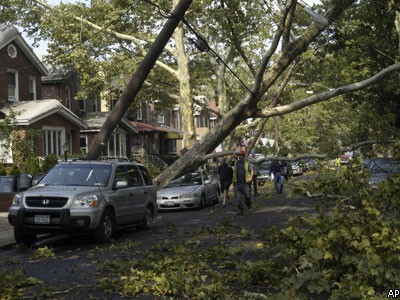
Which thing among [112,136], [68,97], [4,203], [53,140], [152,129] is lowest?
[4,203]

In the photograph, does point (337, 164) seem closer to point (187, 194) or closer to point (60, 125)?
point (187, 194)

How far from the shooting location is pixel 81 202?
36.7 feet

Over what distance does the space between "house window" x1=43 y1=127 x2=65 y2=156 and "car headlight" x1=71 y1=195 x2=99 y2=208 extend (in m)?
19.8

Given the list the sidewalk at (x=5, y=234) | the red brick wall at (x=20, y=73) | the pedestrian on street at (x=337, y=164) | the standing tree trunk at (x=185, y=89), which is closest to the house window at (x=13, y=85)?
the red brick wall at (x=20, y=73)

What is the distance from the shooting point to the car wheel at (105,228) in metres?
11.4

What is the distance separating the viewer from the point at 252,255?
30.5ft

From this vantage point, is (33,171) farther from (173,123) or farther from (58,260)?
(173,123)

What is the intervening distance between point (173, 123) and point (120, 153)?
1860 centimetres

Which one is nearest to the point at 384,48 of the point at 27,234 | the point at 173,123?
the point at 27,234

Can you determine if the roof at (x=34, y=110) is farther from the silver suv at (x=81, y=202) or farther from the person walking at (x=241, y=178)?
the silver suv at (x=81, y=202)

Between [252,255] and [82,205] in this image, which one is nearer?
[252,255]

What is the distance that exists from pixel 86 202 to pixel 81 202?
105 millimetres

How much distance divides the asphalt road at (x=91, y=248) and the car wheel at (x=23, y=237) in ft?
0.54

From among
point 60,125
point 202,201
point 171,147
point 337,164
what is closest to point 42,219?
point 337,164
